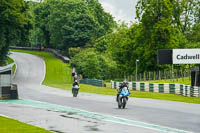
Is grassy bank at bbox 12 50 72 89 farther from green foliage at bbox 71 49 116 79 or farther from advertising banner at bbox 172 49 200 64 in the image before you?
advertising banner at bbox 172 49 200 64

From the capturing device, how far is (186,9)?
84.4 metres

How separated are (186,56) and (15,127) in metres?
32.9

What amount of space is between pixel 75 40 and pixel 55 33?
23.4 ft

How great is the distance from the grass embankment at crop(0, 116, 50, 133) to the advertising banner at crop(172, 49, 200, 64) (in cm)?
2952

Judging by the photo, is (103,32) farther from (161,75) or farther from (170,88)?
(170,88)

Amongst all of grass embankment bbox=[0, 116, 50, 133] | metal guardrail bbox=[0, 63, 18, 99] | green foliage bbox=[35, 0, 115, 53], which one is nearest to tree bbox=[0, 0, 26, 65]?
metal guardrail bbox=[0, 63, 18, 99]

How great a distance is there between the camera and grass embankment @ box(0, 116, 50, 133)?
1347cm

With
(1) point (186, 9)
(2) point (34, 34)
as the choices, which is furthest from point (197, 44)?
(2) point (34, 34)

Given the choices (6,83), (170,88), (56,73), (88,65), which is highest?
(88,65)

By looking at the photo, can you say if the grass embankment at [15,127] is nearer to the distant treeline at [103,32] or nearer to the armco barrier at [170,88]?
the armco barrier at [170,88]

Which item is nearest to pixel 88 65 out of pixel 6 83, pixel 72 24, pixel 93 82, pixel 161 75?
pixel 93 82

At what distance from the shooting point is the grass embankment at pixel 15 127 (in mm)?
13469

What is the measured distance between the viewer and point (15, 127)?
14.5 metres

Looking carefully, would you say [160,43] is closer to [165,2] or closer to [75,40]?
Result: [165,2]
